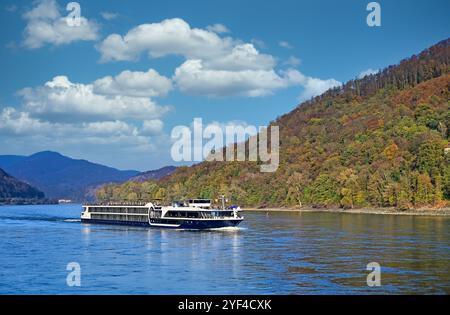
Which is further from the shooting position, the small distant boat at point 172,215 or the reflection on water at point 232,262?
the small distant boat at point 172,215

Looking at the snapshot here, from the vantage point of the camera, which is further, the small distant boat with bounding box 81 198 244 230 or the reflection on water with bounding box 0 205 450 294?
the small distant boat with bounding box 81 198 244 230

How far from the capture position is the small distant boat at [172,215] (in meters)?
92.1

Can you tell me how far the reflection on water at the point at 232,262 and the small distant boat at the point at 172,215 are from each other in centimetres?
763

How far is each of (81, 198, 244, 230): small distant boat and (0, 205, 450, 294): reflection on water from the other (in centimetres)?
763

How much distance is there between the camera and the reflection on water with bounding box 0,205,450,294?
41.9 metres

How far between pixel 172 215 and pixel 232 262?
45.6 metres

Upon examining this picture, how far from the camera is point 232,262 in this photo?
5462cm

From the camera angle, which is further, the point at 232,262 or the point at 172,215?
the point at 172,215

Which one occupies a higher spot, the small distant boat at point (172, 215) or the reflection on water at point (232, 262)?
the small distant boat at point (172, 215)

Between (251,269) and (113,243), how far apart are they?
2957 cm

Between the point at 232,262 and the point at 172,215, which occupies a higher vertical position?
the point at 172,215

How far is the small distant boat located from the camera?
9210cm

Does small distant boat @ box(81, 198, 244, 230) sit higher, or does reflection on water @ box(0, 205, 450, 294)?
small distant boat @ box(81, 198, 244, 230)
